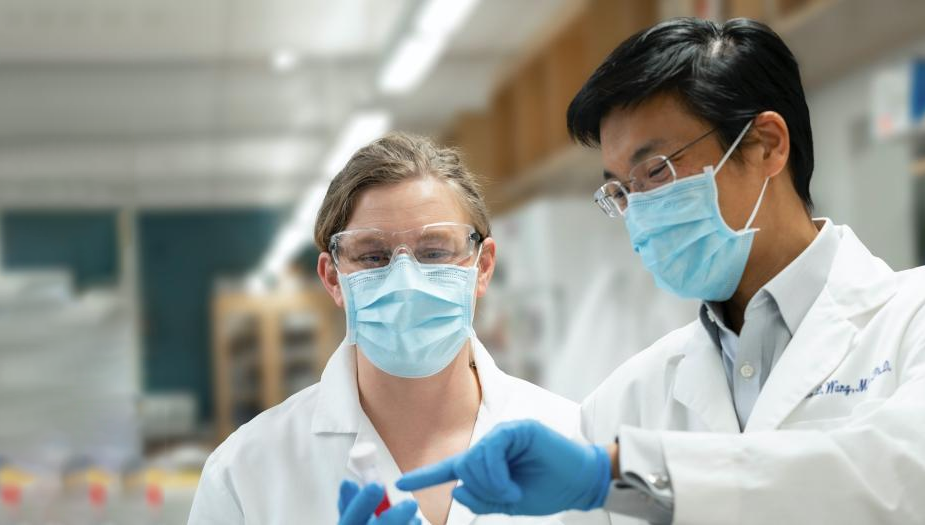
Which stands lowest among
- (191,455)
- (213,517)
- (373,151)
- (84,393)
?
(191,455)

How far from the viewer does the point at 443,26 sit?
12.8 feet

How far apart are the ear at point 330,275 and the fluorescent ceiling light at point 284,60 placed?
10.7 feet

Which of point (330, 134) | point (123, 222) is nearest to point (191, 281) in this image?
point (123, 222)

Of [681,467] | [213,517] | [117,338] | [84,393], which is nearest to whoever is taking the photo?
[681,467]

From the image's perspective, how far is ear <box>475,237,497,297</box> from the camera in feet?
5.37

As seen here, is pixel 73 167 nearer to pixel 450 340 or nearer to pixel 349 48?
pixel 349 48

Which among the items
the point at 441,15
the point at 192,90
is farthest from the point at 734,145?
the point at 192,90

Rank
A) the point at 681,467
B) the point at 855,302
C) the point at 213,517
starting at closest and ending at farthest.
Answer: the point at 681,467 → the point at 855,302 → the point at 213,517

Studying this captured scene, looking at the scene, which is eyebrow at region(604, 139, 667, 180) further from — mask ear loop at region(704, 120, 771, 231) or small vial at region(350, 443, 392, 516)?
small vial at region(350, 443, 392, 516)

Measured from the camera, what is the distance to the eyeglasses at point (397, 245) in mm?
1529

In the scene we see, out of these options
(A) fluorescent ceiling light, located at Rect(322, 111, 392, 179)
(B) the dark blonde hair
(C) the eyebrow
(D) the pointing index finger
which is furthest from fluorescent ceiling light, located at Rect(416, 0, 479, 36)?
(D) the pointing index finger

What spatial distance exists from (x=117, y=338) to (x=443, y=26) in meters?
1.73

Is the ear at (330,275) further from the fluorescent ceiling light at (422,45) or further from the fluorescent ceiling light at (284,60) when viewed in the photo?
the fluorescent ceiling light at (284,60)

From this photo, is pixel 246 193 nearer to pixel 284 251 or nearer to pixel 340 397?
pixel 284 251
